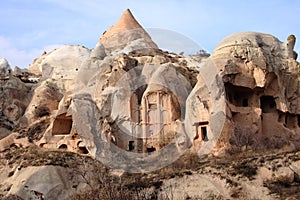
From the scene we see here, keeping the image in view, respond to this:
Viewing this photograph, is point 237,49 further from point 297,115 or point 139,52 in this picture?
point 139,52

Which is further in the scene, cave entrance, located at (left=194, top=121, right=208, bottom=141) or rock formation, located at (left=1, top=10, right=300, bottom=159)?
rock formation, located at (left=1, top=10, right=300, bottom=159)

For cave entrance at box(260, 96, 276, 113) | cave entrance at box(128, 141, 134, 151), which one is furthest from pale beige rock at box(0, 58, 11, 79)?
cave entrance at box(260, 96, 276, 113)

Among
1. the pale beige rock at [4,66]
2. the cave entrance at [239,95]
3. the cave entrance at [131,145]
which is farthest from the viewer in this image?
the pale beige rock at [4,66]

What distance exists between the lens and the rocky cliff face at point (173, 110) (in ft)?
84.5

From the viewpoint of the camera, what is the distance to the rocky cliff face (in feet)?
84.5

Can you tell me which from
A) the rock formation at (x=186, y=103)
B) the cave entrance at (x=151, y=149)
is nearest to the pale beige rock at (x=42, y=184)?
the rock formation at (x=186, y=103)

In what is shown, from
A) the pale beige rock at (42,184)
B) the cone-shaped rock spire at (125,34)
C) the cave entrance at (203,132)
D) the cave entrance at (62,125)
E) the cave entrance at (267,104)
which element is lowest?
the pale beige rock at (42,184)

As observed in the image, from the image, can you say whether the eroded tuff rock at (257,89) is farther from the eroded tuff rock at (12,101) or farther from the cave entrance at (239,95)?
the eroded tuff rock at (12,101)

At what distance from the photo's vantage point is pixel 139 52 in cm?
3784

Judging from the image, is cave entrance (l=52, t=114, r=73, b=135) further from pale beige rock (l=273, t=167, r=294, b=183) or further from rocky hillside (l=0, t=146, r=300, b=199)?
pale beige rock (l=273, t=167, r=294, b=183)

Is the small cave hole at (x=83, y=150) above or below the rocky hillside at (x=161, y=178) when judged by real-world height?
above

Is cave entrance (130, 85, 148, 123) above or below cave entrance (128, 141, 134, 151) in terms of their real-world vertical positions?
above

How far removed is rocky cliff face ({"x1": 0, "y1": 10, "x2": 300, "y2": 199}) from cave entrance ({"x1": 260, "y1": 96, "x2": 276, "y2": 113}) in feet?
0.17

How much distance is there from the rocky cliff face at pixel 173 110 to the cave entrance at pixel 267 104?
0.05 meters
